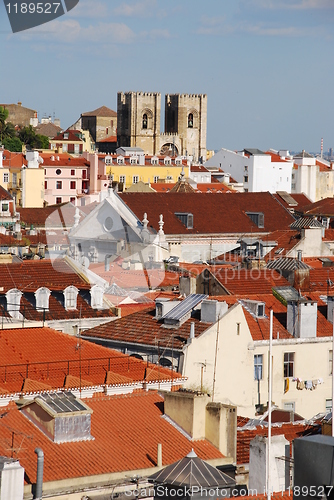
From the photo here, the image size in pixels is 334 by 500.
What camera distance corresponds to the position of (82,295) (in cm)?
3325

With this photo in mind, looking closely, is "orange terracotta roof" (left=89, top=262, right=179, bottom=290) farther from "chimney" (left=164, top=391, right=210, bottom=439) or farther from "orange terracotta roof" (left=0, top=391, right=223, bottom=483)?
"chimney" (left=164, top=391, right=210, bottom=439)

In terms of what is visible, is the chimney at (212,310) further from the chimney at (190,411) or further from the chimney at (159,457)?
the chimney at (159,457)

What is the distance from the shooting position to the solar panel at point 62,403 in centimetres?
1772

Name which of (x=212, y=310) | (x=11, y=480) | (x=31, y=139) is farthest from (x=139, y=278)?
(x=31, y=139)

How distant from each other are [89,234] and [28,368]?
36.3m

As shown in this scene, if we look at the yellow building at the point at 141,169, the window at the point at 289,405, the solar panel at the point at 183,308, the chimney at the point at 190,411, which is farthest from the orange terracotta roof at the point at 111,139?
the chimney at the point at 190,411

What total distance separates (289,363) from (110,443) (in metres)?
10.1

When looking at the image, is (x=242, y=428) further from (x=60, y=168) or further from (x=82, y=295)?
(x=60, y=168)

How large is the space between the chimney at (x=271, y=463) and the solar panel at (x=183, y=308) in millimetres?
9420

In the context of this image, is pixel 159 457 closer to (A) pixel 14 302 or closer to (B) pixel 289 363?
(B) pixel 289 363

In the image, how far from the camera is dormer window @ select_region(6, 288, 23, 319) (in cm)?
3092

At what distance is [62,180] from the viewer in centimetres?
10525

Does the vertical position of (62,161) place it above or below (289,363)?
above

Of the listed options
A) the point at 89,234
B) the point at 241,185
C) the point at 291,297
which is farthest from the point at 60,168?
the point at 291,297
